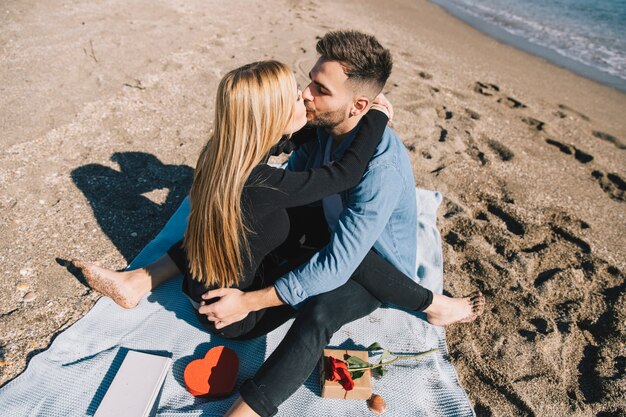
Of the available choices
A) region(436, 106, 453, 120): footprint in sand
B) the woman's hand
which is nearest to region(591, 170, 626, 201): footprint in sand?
region(436, 106, 453, 120): footprint in sand

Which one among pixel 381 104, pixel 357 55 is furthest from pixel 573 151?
pixel 357 55

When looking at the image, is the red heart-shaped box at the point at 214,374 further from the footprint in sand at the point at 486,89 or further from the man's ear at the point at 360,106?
the footprint in sand at the point at 486,89

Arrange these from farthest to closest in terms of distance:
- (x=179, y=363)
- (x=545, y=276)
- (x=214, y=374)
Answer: (x=545, y=276), (x=179, y=363), (x=214, y=374)

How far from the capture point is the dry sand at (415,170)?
112 inches

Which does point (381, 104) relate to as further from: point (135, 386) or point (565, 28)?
point (565, 28)

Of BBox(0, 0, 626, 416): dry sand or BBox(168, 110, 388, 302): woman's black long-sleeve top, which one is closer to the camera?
BBox(168, 110, 388, 302): woman's black long-sleeve top

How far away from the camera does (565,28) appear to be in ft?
35.7

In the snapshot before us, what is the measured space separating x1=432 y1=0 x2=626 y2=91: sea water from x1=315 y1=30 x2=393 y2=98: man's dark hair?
6.95 m

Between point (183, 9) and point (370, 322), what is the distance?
23.4ft

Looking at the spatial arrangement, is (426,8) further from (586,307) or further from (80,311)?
(80,311)

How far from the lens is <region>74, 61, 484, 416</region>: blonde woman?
2.13m

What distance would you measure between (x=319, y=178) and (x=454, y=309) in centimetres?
138

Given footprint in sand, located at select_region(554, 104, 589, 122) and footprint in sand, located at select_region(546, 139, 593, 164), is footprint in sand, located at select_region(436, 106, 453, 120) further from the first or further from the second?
footprint in sand, located at select_region(554, 104, 589, 122)

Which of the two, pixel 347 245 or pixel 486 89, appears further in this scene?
pixel 486 89
